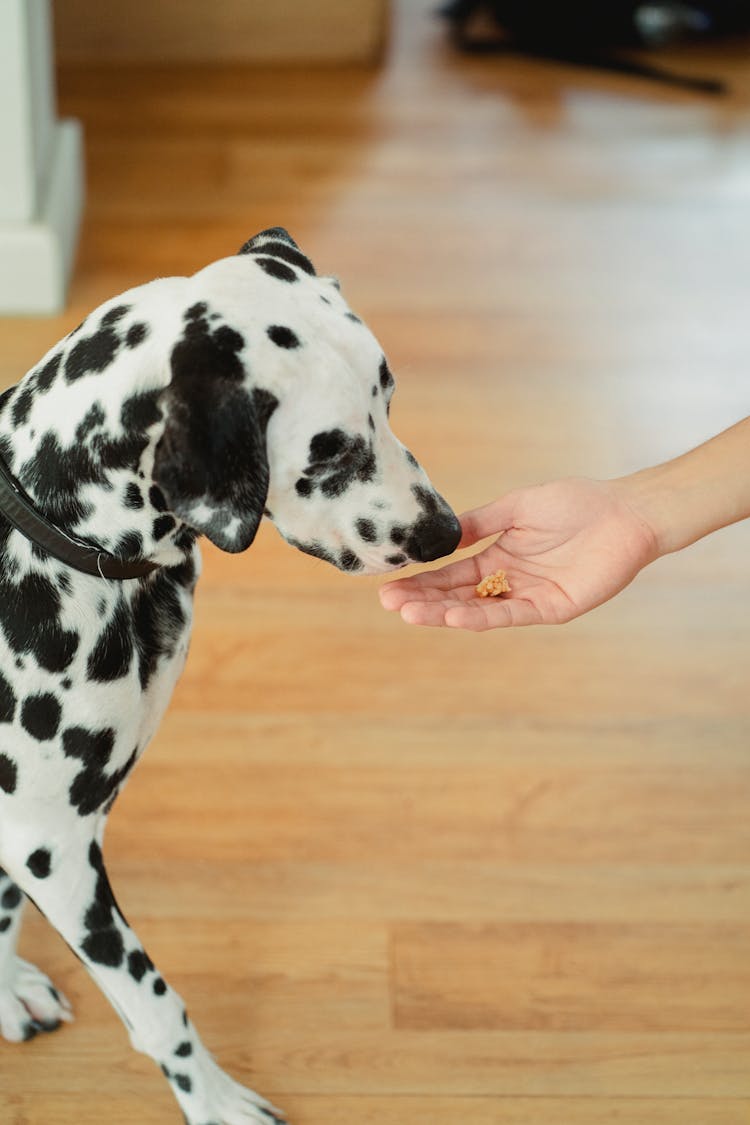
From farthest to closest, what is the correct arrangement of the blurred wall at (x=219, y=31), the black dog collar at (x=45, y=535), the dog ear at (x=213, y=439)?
the blurred wall at (x=219, y=31) → the black dog collar at (x=45, y=535) → the dog ear at (x=213, y=439)

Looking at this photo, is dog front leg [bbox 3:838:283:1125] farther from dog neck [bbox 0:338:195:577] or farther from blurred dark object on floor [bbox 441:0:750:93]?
blurred dark object on floor [bbox 441:0:750:93]

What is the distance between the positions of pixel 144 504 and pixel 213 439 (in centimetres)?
15

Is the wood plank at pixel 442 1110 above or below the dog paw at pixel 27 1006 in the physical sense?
below

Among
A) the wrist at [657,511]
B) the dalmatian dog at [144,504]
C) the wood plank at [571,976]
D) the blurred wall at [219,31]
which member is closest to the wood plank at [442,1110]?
the wood plank at [571,976]

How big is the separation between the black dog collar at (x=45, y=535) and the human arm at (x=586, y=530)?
19.0 inches

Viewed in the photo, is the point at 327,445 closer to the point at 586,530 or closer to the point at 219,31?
the point at 586,530

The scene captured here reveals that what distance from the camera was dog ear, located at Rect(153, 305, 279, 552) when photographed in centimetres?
127

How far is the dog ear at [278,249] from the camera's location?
4.79 ft

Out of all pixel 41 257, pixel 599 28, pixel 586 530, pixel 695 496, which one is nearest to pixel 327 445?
pixel 586 530

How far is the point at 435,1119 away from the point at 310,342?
1086mm

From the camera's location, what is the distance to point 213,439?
127 cm

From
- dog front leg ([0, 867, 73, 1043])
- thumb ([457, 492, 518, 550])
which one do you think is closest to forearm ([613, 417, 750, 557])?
thumb ([457, 492, 518, 550])

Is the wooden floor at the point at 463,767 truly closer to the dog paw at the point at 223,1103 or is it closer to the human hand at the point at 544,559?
the dog paw at the point at 223,1103

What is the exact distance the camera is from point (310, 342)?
52.3 inches
